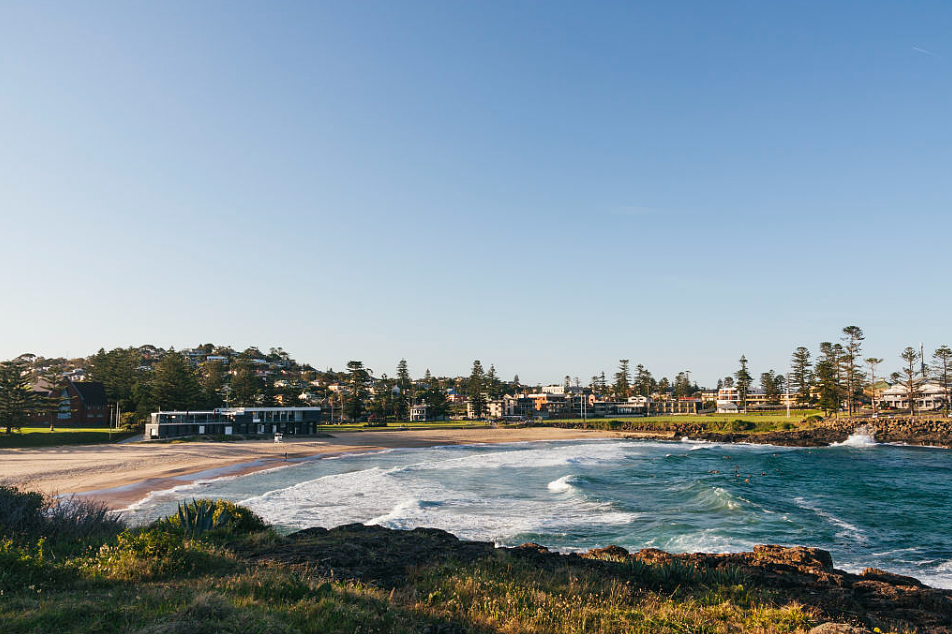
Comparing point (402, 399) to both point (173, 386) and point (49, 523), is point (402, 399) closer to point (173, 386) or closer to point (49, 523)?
point (173, 386)

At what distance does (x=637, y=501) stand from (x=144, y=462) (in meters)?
43.1

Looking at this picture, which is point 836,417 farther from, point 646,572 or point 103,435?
point 103,435

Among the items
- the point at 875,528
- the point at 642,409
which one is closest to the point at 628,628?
the point at 875,528

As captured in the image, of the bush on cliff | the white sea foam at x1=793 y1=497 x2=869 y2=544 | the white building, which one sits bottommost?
the white building

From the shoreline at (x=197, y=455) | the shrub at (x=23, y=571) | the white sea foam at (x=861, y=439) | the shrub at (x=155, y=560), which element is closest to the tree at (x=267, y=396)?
the shoreline at (x=197, y=455)

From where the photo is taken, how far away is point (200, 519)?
603 inches

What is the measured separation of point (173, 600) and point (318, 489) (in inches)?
1111

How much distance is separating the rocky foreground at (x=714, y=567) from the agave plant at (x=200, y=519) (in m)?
2.35

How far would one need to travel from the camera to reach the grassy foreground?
6.98 meters

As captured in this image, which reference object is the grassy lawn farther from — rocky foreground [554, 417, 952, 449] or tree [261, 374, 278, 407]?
rocky foreground [554, 417, 952, 449]

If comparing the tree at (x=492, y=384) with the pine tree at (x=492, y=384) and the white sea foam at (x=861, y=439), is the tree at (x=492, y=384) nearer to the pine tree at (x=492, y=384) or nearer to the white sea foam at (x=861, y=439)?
the pine tree at (x=492, y=384)

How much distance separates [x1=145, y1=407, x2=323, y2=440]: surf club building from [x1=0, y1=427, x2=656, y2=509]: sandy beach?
18.1 feet

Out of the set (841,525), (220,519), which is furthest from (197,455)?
(841,525)

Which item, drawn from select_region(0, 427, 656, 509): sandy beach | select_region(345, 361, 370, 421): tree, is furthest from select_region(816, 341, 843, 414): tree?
select_region(345, 361, 370, 421): tree
